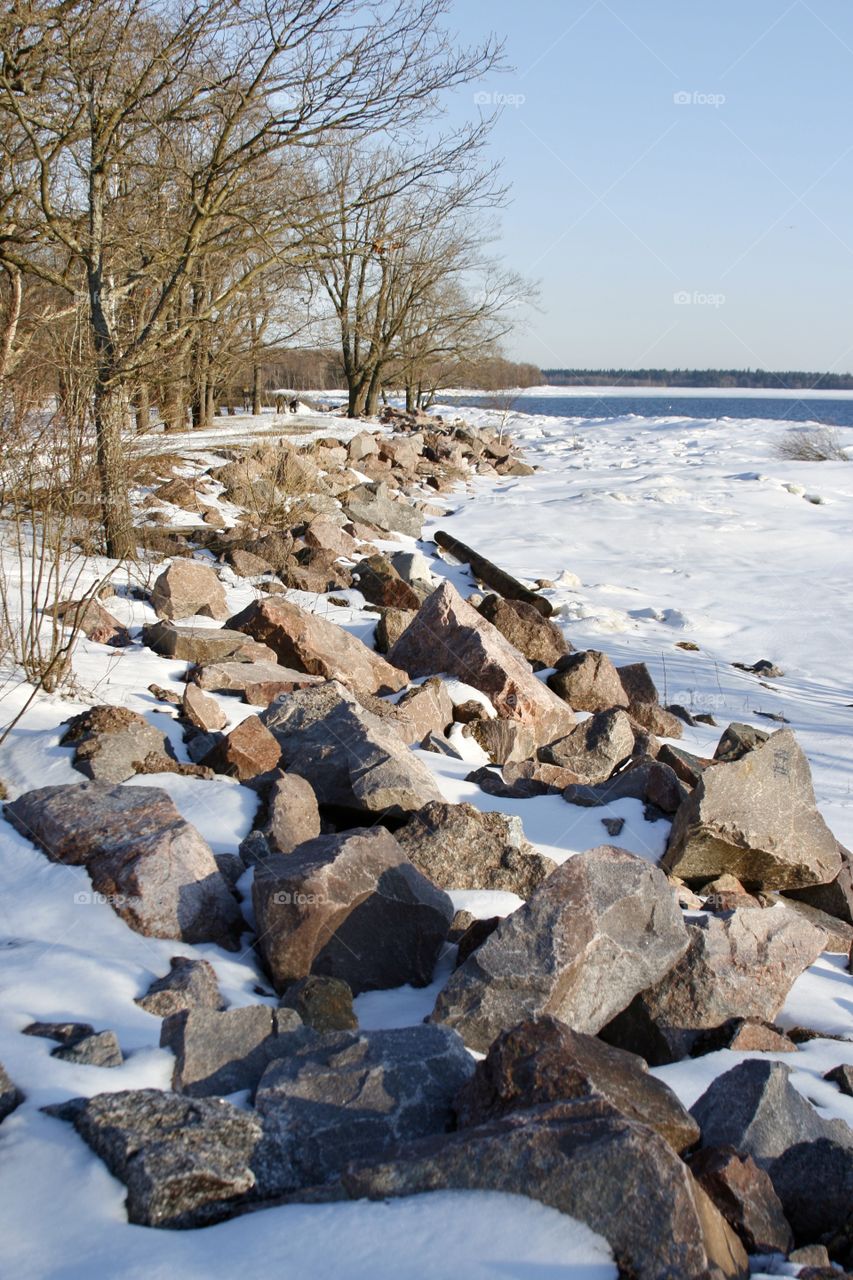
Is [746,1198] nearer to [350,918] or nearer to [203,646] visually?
[350,918]

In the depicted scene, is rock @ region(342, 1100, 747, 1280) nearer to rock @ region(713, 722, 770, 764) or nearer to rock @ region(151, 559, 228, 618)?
rock @ region(713, 722, 770, 764)

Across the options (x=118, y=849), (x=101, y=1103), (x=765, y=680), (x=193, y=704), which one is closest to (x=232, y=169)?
(x=193, y=704)

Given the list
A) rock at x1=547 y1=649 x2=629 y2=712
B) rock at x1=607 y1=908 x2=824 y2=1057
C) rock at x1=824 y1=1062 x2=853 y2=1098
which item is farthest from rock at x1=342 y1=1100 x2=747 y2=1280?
rock at x1=547 y1=649 x2=629 y2=712

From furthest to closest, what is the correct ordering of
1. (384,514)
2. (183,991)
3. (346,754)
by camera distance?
1. (384,514)
2. (346,754)
3. (183,991)

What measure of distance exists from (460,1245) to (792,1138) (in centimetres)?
107

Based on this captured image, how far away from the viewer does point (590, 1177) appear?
1918 millimetres

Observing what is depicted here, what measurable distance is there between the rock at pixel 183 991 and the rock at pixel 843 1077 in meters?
1.74

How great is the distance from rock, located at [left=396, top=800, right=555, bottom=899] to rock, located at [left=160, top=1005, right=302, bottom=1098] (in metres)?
1.25

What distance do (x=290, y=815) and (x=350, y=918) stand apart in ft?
2.74

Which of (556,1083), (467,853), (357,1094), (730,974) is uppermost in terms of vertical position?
(556,1083)

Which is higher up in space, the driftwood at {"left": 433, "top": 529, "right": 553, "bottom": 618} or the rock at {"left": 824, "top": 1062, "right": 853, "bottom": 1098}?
the driftwood at {"left": 433, "top": 529, "right": 553, "bottom": 618}

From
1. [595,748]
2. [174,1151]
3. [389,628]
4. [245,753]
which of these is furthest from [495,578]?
[174,1151]

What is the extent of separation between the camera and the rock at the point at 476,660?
6.75 metres

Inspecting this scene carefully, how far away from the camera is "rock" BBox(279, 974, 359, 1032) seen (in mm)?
2977
